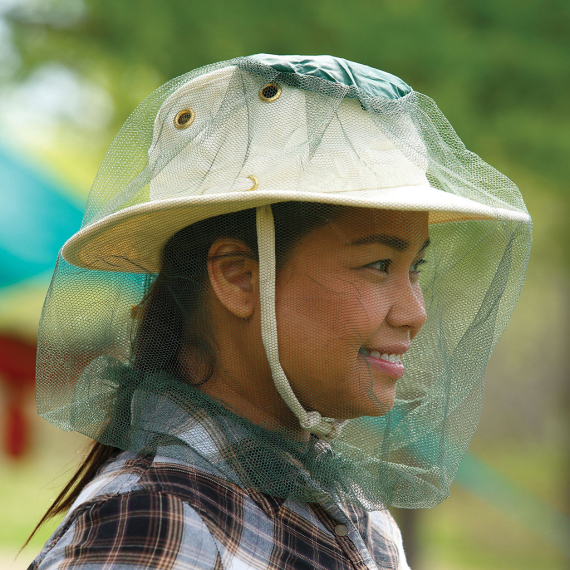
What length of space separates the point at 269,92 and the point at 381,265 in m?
0.47

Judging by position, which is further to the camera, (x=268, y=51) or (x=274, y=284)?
(x=268, y=51)

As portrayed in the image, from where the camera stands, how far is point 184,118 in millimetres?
1703

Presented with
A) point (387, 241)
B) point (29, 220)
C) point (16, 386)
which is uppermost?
point (387, 241)

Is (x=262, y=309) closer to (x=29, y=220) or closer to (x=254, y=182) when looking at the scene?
(x=254, y=182)

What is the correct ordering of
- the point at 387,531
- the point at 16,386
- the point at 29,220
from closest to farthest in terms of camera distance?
the point at 387,531 → the point at 29,220 → the point at 16,386

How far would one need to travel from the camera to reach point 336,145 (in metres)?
1.61

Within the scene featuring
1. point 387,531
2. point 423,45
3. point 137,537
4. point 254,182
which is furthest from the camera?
point 423,45

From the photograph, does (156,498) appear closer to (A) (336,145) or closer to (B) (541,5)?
(A) (336,145)

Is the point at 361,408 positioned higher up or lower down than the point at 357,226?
lower down

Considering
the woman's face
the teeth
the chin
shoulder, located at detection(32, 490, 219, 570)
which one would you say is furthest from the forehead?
shoulder, located at detection(32, 490, 219, 570)

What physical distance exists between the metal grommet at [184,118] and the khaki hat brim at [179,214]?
0.77 feet

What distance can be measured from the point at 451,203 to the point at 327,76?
0.41 meters

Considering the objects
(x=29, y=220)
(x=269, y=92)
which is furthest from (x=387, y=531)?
(x=29, y=220)

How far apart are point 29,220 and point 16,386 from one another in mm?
1565
